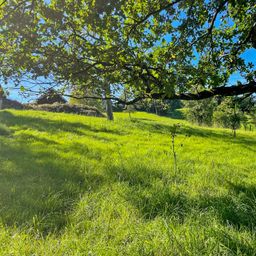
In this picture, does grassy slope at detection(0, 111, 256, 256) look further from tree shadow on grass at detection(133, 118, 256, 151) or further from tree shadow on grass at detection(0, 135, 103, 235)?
tree shadow on grass at detection(133, 118, 256, 151)

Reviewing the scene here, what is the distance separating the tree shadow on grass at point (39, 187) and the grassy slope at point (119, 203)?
0.02m

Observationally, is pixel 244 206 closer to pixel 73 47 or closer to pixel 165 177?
pixel 165 177

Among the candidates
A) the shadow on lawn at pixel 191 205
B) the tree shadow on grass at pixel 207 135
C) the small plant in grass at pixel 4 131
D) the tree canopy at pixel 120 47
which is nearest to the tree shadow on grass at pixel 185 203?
the shadow on lawn at pixel 191 205

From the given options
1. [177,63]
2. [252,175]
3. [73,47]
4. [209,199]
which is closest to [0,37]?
[73,47]

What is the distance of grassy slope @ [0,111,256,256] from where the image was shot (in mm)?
2615

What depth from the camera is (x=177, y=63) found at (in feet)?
15.1

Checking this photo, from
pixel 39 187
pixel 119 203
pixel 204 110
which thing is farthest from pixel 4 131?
pixel 204 110

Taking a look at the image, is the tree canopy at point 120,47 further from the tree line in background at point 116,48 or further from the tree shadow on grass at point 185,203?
the tree shadow on grass at point 185,203

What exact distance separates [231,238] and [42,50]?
492cm

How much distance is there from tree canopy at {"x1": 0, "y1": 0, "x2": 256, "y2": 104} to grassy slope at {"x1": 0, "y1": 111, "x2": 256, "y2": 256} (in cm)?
196

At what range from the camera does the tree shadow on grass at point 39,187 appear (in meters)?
3.18

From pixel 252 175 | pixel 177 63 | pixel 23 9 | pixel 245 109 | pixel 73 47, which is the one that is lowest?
pixel 252 175

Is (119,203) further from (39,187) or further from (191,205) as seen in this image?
(39,187)

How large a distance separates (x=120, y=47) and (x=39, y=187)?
10.5 ft
